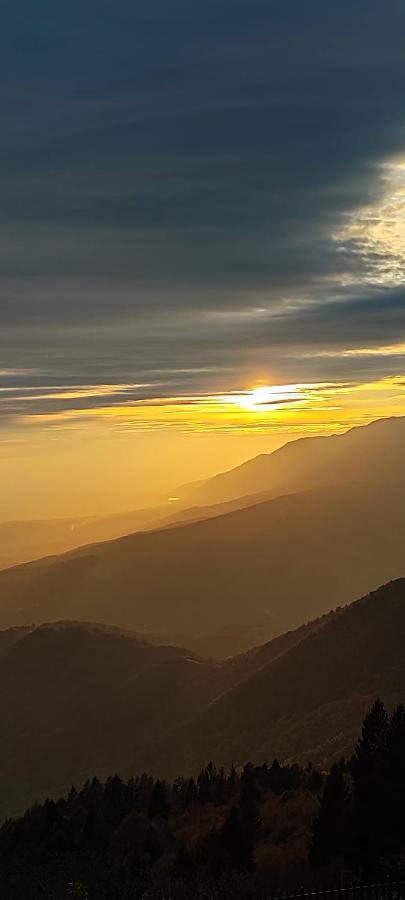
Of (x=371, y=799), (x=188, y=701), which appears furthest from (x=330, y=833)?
(x=188, y=701)

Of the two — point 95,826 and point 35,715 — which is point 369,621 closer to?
point 35,715

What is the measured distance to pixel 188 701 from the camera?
358ft

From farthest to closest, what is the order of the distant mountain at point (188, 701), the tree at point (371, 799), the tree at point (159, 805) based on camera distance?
the distant mountain at point (188, 701), the tree at point (159, 805), the tree at point (371, 799)

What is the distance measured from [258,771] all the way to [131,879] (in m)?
11.7

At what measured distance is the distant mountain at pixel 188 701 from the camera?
80.4 metres

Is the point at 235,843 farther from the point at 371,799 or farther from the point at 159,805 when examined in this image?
the point at 159,805

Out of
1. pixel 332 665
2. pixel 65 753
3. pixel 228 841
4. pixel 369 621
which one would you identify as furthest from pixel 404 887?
pixel 65 753

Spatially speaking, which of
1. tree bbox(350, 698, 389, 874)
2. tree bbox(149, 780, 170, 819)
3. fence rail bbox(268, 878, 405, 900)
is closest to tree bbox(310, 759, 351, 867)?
tree bbox(350, 698, 389, 874)

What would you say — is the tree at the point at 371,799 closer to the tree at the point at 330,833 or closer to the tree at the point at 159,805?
the tree at the point at 330,833

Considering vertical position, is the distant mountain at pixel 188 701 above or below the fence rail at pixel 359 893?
below

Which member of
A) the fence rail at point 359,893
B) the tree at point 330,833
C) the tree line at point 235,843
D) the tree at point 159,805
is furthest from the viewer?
the tree at point 159,805

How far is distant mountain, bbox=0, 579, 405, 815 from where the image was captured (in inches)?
3164

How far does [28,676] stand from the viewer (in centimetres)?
13912

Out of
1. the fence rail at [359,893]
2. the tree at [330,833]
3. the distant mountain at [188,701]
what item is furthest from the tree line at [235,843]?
the distant mountain at [188,701]
